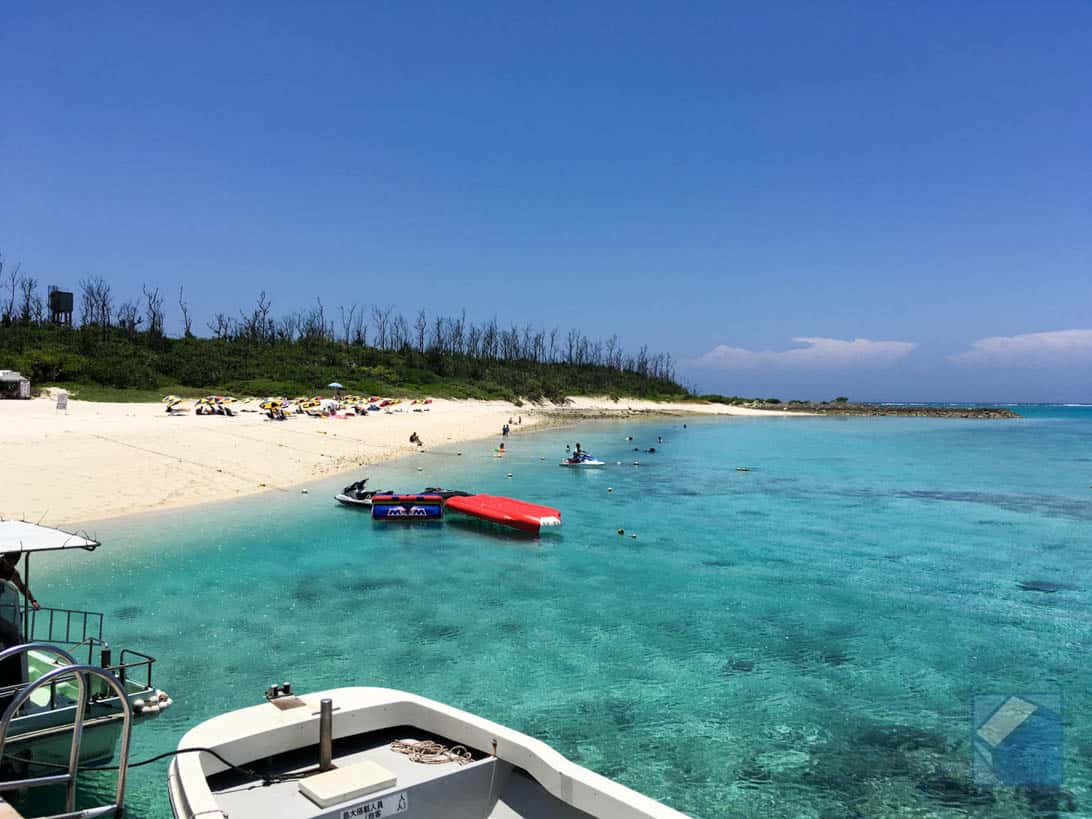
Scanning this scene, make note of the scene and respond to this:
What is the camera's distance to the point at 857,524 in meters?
29.0

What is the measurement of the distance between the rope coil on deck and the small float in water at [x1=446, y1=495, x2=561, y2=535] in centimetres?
1693

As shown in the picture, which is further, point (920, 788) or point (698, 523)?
point (698, 523)

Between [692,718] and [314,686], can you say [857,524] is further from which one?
[314,686]

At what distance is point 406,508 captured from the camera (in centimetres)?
2648

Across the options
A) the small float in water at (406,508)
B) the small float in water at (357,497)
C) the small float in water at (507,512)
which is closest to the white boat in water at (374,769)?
the small float in water at (507,512)

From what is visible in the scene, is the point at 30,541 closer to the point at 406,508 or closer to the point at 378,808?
the point at 378,808

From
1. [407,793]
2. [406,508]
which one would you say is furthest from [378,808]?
[406,508]

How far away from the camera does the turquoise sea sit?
10.3m

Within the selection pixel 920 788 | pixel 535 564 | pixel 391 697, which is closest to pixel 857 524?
pixel 535 564

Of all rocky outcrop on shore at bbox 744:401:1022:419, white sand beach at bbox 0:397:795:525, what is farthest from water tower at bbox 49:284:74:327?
rocky outcrop on shore at bbox 744:401:1022:419

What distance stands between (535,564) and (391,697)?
12862 millimetres

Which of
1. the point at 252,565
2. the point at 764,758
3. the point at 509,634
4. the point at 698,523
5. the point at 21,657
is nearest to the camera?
the point at 21,657

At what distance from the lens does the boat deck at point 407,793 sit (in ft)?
21.7

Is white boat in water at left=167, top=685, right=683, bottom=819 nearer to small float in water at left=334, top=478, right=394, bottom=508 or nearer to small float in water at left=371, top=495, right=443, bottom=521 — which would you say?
small float in water at left=371, top=495, right=443, bottom=521
